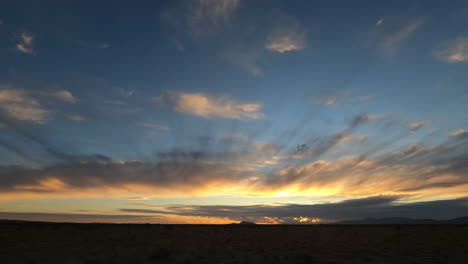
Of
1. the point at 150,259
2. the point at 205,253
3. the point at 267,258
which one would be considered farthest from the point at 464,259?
the point at 150,259

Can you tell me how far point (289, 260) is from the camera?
15664 mm

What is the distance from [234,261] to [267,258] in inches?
90.7

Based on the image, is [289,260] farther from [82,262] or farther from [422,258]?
[82,262]

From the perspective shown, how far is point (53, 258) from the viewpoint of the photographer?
1492cm

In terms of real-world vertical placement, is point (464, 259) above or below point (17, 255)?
below

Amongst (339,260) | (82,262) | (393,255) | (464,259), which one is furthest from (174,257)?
(464,259)

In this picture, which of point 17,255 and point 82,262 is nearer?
point 82,262

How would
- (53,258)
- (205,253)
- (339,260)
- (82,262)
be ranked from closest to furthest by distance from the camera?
(82,262) → (53,258) → (339,260) → (205,253)

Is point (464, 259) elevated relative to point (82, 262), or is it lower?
lower

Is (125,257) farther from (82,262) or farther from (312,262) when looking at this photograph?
(312,262)

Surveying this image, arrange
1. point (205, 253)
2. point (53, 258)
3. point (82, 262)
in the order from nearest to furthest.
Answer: point (82, 262) < point (53, 258) < point (205, 253)

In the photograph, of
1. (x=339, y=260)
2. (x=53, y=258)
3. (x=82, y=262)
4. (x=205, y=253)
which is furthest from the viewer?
(x=205, y=253)

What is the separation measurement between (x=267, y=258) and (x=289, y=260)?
1.42 metres

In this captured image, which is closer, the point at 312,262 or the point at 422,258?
the point at 312,262
